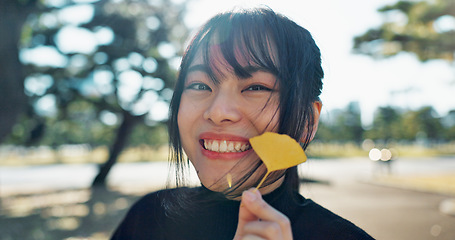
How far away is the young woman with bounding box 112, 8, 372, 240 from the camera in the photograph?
842mm

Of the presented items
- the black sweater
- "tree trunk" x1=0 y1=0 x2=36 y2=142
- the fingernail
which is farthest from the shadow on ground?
the fingernail

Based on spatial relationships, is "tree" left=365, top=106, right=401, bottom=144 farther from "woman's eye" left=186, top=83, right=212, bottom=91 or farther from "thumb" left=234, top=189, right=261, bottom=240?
"thumb" left=234, top=189, right=261, bottom=240

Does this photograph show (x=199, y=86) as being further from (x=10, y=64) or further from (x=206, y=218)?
(x=10, y=64)

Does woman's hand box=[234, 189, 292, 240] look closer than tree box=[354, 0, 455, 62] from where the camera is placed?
Yes

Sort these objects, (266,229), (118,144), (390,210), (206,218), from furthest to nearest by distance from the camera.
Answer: (118,144), (390,210), (206,218), (266,229)

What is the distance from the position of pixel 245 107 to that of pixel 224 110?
0.20ft

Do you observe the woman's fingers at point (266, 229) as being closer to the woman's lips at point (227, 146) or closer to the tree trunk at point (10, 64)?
the woman's lips at point (227, 146)

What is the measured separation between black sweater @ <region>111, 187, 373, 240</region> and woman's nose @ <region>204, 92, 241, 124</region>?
335 mm

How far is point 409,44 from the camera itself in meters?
7.41

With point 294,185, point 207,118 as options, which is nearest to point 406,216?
point 294,185

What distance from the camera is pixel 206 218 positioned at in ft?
3.73

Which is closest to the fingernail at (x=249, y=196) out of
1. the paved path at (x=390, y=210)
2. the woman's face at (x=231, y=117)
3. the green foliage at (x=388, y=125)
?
the woman's face at (x=231, y=117)

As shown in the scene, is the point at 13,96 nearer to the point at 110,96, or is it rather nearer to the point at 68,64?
the point at 68,64

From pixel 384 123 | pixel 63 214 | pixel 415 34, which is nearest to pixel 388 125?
pixel 384 123
